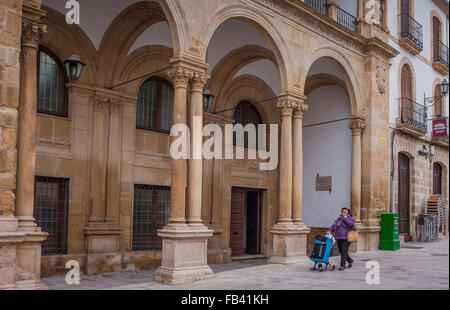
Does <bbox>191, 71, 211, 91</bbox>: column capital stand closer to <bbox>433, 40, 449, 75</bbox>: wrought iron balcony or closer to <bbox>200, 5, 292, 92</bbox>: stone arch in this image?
<bbox>200, 5, 292, 92</bbox>: stone arch

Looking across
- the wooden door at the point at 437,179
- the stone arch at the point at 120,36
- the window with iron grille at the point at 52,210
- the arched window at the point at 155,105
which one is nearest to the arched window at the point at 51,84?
the stone arch at the point at 120,36

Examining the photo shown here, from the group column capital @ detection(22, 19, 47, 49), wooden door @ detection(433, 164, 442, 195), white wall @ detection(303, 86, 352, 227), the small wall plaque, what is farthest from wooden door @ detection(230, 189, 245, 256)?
wooden door @ detection(433, 164, 442, 195)

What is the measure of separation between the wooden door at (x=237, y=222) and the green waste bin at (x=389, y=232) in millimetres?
4764

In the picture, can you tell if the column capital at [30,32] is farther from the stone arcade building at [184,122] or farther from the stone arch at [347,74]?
the stone arch at [347,74]

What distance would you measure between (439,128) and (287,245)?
12.0 meters

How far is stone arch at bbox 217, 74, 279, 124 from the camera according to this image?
55.4 feet

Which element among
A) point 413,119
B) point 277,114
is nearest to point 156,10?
point 277,114

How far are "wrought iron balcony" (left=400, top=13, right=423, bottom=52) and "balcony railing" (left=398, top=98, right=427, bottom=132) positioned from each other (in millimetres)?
2492

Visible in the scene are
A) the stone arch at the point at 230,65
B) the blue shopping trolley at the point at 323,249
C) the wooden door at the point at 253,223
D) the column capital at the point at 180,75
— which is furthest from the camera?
the wooden door at the point at 253,223

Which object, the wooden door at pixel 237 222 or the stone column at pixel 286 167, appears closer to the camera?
the stone column at pixel 286 167

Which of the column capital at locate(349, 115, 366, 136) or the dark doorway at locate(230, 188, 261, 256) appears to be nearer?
the column capital at locate(349, 115, 366, 136)

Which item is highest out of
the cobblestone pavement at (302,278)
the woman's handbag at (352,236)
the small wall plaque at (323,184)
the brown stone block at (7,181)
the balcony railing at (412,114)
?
the balcony railing at (412,114)

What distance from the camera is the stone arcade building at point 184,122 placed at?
823cm

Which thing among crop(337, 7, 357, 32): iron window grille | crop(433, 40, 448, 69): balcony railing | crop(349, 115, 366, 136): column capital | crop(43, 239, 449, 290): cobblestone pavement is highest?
crop(433, 40, 448, 69): balcony railing
